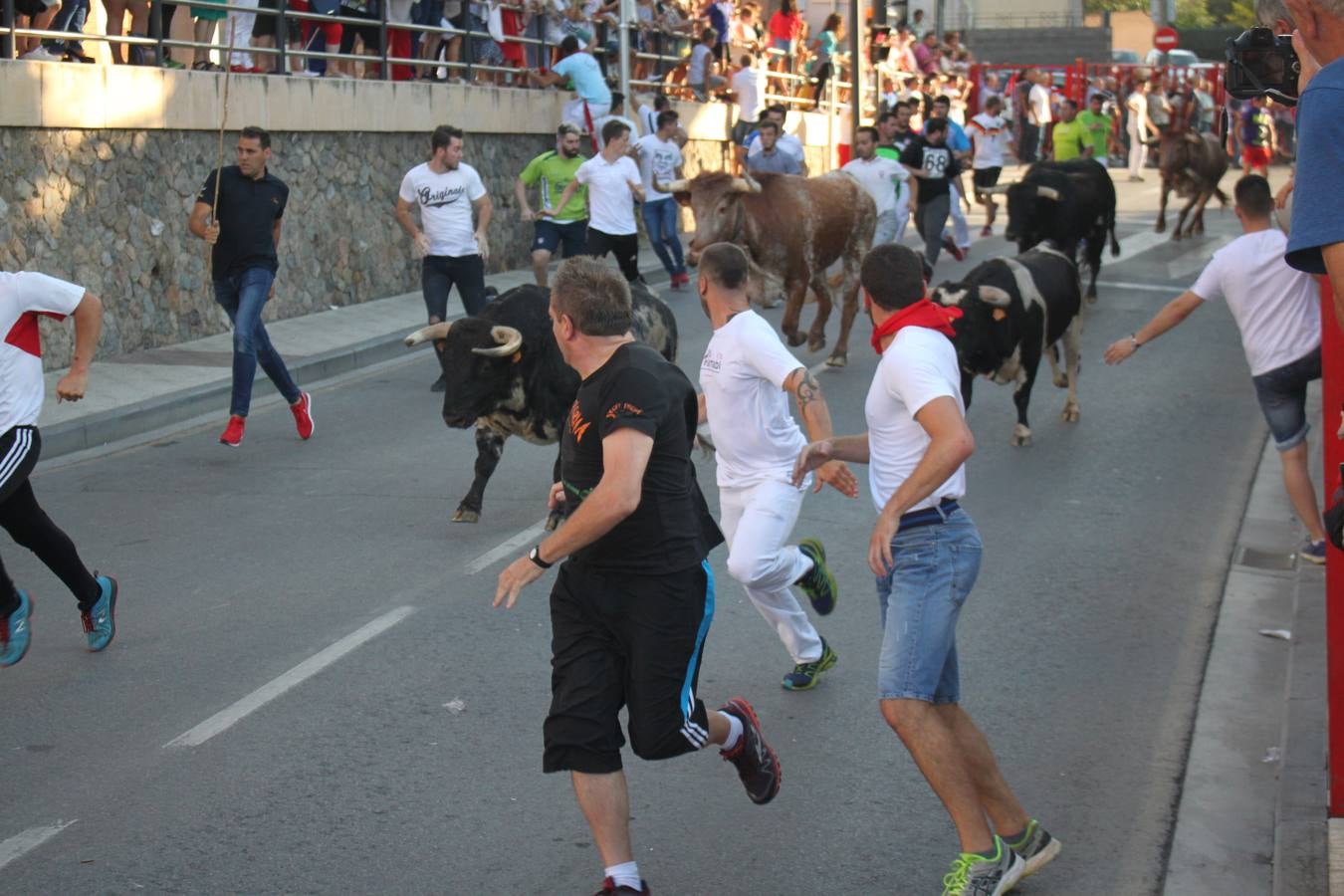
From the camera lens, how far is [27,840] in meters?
5.59

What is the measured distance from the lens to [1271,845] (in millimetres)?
5574

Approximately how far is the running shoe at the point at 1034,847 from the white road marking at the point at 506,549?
14.0 ft

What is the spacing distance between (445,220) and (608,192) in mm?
3888

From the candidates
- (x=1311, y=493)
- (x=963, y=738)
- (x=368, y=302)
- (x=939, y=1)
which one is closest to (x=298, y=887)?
(x=963, y=738)

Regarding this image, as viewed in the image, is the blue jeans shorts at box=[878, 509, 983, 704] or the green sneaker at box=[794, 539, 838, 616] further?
the green sneaker at box=[794, 539, 838, 616]

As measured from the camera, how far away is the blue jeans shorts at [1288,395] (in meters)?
8.64

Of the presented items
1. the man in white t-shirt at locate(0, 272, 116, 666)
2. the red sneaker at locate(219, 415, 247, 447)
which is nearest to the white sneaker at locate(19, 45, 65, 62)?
the red sneaker at locate(219, 415, 247, 447)

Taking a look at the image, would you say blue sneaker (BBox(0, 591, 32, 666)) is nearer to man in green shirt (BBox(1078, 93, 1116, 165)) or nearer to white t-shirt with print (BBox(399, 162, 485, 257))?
white t-shirt with print (BBox(399, 162, 485, 257))

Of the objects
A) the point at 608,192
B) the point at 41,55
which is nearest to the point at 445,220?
the point at 608,192

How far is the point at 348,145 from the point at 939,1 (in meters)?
42.6

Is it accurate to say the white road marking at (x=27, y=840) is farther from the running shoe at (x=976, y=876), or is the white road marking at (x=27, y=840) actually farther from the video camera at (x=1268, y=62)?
the video camera at (x=1268, y=62)

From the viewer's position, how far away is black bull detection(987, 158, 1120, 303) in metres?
18.3

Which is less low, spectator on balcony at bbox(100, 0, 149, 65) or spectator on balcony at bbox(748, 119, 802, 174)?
spectator on balcony at bbox(100, 0, 149, 65)

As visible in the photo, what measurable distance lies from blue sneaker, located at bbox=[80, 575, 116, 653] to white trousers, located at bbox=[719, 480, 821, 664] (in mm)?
2664
